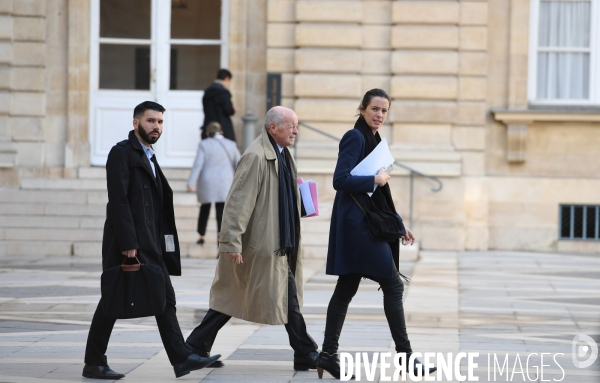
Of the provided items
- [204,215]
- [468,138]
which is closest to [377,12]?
[468,138]

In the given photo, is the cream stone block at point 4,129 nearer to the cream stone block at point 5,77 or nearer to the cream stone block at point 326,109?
the cream stone block at point 5,77

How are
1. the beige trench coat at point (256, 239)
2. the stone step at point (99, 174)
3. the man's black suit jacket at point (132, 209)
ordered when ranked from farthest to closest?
the stone step at point (99, 174) → the beige trench coat at point (256, 239) → the man's black suit jacket at point (132, 209)

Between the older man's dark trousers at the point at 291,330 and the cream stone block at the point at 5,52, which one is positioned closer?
the older man's dark trousers at the point at 291,330

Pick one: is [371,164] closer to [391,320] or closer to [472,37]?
[391,320]

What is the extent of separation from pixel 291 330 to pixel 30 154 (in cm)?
998

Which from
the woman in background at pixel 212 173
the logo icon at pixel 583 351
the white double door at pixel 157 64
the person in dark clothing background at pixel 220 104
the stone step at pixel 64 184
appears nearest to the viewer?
the logo icon at pixel 583 351

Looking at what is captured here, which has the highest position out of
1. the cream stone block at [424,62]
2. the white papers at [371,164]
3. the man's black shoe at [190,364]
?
the cream stone block at [424,62]

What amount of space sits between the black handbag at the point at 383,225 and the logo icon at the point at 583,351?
1549 mm

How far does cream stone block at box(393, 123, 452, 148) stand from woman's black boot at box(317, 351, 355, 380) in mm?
9450

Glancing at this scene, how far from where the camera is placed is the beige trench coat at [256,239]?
251 inches

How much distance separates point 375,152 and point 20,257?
8.38m

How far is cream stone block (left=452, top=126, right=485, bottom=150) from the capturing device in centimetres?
1551

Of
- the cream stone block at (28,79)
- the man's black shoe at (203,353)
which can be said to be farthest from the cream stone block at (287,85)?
the man's black shoe at (203,353)

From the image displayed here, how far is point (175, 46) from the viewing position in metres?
16.2
